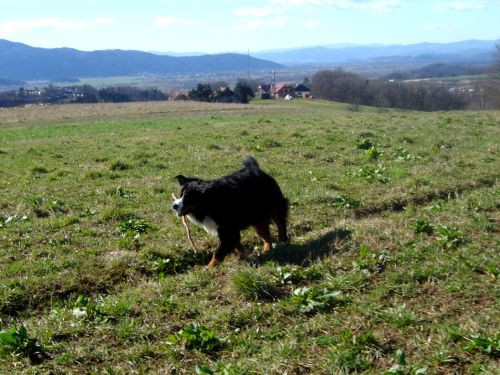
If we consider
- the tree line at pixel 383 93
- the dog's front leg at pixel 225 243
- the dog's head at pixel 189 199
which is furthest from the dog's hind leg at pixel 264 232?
the tree line at pixel 383 93

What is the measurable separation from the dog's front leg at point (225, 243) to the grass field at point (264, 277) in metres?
0.15

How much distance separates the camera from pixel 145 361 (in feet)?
16.1

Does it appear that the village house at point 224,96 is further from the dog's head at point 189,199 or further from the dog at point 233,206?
the dog's head at point 189,199

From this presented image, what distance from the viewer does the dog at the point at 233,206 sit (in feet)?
25.2

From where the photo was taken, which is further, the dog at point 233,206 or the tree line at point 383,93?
the tree line at point 383,93

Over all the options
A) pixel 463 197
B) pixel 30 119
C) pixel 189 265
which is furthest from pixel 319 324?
pixel 30 119

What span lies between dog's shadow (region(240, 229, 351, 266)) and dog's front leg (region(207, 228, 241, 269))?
252 mm

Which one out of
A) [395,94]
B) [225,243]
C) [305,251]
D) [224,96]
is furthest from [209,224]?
[395,94]

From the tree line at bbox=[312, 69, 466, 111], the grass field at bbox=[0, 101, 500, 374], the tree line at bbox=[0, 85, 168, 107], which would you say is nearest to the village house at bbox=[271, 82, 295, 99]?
the tree line at bbox=[312, 69, 466, 111]

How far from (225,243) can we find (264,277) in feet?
4.80

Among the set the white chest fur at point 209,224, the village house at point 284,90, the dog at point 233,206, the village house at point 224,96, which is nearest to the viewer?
the dog at point 233,206

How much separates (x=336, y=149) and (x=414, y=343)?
37.2 ft

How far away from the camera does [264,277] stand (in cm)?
632

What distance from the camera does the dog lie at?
25.2 ft
